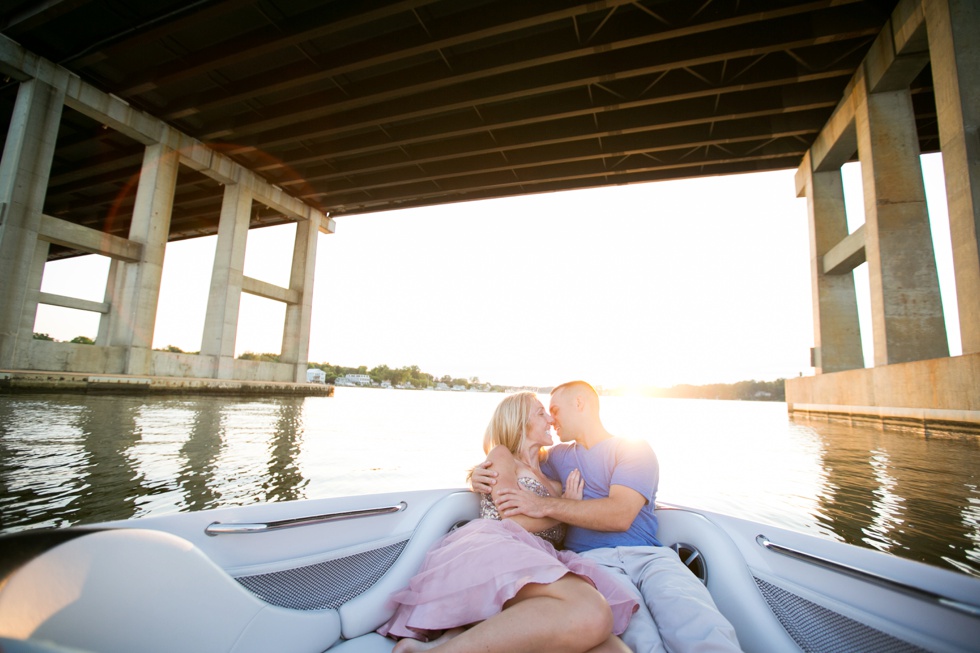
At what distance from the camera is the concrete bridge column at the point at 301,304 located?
79.7 ft

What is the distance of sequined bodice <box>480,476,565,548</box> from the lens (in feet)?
6.81

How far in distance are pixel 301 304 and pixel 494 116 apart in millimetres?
15159

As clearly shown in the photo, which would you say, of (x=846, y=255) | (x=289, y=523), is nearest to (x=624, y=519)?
(x=289, y=523)

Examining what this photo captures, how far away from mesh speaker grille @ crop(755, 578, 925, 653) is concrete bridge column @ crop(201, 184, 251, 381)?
2187 centimetres

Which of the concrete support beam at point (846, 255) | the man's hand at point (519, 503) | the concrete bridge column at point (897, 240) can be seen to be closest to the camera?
the man's hand at point (519, 503)

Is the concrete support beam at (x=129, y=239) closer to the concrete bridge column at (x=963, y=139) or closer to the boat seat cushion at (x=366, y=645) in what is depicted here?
the boat seat cushion at (x=366, y=645)

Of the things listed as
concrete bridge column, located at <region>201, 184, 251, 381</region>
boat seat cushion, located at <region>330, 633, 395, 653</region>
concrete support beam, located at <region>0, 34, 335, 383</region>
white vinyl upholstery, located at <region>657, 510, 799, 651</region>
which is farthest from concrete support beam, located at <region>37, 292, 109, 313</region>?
white vinyl upholstery, located at <region>657, 510, 799, 651</region>

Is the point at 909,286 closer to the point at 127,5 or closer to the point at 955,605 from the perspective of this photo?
the point at 955,605

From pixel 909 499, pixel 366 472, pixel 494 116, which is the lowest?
pixel 366 472

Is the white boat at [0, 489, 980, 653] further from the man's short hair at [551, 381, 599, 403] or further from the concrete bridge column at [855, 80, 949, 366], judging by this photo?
the concrete bridge column at [855, 80, 949, 366]

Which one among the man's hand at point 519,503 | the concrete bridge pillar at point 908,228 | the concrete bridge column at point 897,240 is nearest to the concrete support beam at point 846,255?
the concrete bridge pillar at point 908,228

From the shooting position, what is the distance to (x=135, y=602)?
1.04 metres

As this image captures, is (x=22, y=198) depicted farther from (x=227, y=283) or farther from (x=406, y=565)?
(x=406, y=565)

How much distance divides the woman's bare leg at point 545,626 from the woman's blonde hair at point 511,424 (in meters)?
0.91
